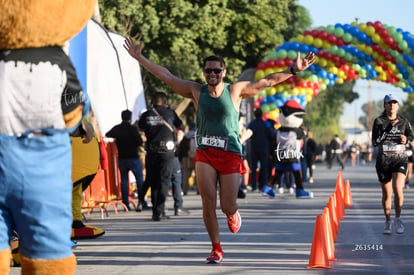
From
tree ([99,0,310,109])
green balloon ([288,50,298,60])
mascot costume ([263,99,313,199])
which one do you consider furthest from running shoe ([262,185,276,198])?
tree ([99,0,310,109])

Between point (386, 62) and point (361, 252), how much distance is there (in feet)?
56.2

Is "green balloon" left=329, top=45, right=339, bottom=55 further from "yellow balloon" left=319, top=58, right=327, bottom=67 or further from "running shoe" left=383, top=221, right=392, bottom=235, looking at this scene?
"running shoe" left=383, top=221, right=392, bottom=235

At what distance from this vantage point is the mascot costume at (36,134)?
533cm

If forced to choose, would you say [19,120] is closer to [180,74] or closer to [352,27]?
[352,27]

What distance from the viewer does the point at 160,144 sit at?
15.9m

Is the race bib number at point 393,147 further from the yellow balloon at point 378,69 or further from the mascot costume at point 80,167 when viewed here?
the yellow balloon at point 378,69

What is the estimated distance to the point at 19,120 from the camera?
5488 mm

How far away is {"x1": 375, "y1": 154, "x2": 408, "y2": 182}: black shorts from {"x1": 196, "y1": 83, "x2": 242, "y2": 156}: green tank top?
358 cm

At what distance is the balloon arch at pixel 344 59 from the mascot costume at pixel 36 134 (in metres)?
21.4

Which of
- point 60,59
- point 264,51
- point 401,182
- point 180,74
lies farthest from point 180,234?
point 264,51

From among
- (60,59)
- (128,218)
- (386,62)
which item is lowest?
(128,218)

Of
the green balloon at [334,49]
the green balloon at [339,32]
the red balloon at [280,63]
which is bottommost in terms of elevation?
the red balloon at [280,63]

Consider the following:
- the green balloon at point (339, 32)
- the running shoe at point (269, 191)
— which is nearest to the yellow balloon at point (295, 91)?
the green balloon at point (339, 32)

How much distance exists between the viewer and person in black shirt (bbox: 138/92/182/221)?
15859 mm
